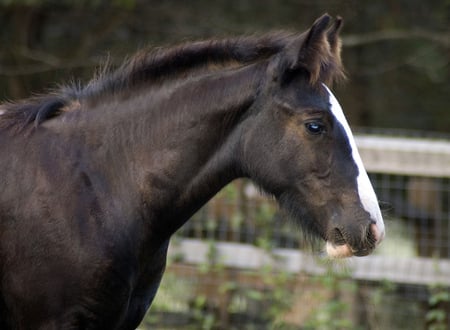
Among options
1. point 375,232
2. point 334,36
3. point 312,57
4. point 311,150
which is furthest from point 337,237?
point 334,36

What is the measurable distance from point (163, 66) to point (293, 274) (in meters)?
2.84

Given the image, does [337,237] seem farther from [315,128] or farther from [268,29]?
[268,29]

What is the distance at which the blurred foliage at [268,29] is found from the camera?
31.0 ft

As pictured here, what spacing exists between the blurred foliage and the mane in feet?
17.5

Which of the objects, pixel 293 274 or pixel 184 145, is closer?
pixel 184 145

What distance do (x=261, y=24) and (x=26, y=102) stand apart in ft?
18.5

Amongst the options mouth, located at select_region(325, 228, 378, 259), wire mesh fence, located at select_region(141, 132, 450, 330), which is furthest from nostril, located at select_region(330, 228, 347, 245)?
wire mesh fence, located at select_region(141, 132, 450, 330)

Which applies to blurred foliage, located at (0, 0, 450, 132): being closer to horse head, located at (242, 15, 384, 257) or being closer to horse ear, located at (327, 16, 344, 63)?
horse ear, located at (327, 16, 344, 63)

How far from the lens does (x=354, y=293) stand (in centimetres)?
659

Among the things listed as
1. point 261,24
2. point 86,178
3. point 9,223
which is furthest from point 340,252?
point 261,24

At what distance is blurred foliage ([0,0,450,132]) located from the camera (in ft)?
31.0

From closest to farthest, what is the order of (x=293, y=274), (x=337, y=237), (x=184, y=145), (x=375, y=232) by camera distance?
(x=375, y=232)
(x=337, y=237)
(x=184, y=145)
(x=293, y=274)

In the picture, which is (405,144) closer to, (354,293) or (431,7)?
(354,293)

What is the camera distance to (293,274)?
650cm
